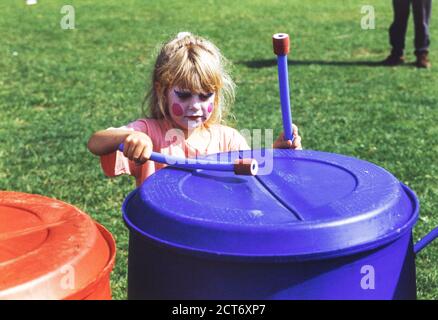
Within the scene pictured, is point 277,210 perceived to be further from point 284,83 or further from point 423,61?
point 423,61

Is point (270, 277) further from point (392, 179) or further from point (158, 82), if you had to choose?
point (158, 82)

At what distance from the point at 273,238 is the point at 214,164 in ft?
1.17

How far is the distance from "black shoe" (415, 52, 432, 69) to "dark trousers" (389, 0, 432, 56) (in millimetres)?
36

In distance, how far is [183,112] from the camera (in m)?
2.39

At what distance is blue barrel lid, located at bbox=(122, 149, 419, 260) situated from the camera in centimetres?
164

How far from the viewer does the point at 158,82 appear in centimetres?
250

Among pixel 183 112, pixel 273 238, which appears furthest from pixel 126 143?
pixel 273 238

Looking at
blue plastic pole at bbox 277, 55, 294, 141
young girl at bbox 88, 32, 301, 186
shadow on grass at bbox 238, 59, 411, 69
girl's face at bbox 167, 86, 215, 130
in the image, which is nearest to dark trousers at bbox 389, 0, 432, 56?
shadow on grass at bbox 238, 59, 411, 69

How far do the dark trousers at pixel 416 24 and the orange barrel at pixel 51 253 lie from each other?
580 cm

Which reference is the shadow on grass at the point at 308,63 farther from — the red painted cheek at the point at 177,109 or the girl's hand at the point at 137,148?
the girl's hand at the point at 137,148

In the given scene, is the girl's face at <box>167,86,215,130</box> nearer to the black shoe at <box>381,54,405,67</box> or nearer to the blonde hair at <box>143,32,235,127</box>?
the blonde hair at <box>143,32,235,127</box>

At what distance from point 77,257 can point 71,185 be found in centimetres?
252

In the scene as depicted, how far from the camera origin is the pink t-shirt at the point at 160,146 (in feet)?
7.87

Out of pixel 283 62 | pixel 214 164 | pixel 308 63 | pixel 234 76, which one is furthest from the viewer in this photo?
pixel 308 63
